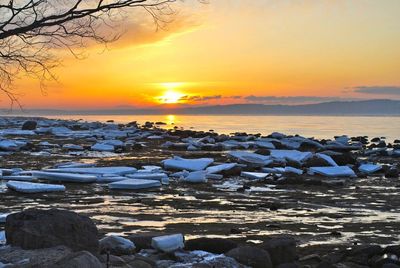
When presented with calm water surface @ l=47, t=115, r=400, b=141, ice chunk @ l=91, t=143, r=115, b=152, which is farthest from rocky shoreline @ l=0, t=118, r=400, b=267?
calm water surface @ l=47, t=115, r=400, b=141

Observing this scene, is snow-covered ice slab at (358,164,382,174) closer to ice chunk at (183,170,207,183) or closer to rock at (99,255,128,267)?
ice chunk at (183,170,207,183)

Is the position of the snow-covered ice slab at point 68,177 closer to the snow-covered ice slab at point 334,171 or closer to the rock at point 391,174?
the snow-covered ice slab at point 334,171

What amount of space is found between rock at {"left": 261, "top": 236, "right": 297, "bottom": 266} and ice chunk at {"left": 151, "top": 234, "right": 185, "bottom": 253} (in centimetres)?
88

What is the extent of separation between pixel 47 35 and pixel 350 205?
632cm

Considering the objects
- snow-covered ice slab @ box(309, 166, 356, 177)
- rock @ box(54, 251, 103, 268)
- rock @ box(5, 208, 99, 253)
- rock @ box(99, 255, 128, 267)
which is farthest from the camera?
snow-covered ice slab @ box(309, 166, 356, 177)

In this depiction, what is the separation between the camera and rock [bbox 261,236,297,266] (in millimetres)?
5156

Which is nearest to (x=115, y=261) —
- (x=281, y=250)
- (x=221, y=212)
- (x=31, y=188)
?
(x=281, y=250)

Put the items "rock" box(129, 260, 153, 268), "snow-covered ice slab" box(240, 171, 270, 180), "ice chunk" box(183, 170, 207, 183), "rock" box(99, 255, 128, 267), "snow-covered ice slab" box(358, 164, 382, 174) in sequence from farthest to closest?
"snow-covered ice slab" box(358, 164, 382, 174), "snow-covered ice slab" box(240, 171, 270, 180), "ice chunk" box(183, 170, 207, 183), "rock" box(129, 260, 153, 268), "rock" box(99, 255, 128, 267)

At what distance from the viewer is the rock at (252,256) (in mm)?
4840

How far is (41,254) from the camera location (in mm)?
4086

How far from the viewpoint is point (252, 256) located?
4871 millimetres

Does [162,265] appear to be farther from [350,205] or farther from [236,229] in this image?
[350,205]

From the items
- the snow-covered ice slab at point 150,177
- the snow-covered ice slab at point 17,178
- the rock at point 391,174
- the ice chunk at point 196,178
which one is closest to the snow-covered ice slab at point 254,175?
the ice chunk at point 196,178

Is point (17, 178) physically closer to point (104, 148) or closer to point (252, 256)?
point (252, 256)
